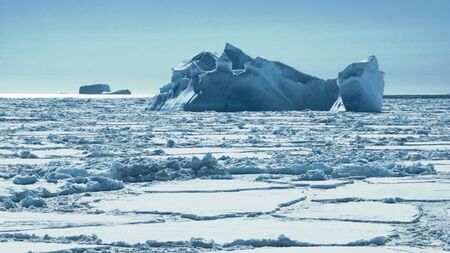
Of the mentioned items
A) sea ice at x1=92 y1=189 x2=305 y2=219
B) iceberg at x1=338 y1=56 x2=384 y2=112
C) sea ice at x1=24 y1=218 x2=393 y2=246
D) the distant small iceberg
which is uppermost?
the distant small iceberg

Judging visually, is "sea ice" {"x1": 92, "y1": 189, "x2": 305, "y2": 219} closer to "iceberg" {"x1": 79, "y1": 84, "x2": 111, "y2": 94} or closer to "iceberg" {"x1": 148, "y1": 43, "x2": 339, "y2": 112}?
"iceberg" {"x1": 148, "y1": 43, "x2": 339, "y2": 112}

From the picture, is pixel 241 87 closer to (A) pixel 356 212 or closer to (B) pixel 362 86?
(B) pixel 362 86

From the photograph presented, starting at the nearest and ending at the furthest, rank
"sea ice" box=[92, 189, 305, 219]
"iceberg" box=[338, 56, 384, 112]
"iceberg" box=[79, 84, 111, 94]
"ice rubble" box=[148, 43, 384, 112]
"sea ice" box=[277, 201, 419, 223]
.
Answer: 1. "sea ice" box=[277, 201, 419, 223]
2. "sea ice" box=[92, 189, 305, 219]
3. "iceberg" box=[338, 56, 384, 112]
4. "ice rubble" box=[148, 43, 384, 112]
5. "iceberg" box=[79, 84, 111, 94]

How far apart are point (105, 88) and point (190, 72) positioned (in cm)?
5068

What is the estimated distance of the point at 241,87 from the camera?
2595 centimetres

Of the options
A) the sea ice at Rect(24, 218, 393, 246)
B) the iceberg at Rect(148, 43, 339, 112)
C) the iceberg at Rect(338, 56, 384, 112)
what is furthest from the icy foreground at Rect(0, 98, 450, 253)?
the iceberg at Rect(148, 43, 339, 112)

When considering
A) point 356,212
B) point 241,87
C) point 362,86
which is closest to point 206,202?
point 356,212

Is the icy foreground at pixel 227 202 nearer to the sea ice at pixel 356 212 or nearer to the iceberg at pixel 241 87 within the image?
the sea ice at pixel 356 212

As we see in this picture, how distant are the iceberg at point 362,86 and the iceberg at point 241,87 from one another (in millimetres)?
2029

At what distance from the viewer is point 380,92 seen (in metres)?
26.1

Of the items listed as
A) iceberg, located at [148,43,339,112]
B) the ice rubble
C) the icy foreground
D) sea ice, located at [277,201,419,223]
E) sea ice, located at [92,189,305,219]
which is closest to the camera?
the icy foreground

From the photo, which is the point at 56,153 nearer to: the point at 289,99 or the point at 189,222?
the point at 189,222

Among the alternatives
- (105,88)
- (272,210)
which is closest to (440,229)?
(272,210)

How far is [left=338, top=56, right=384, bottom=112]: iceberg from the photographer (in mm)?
24016
